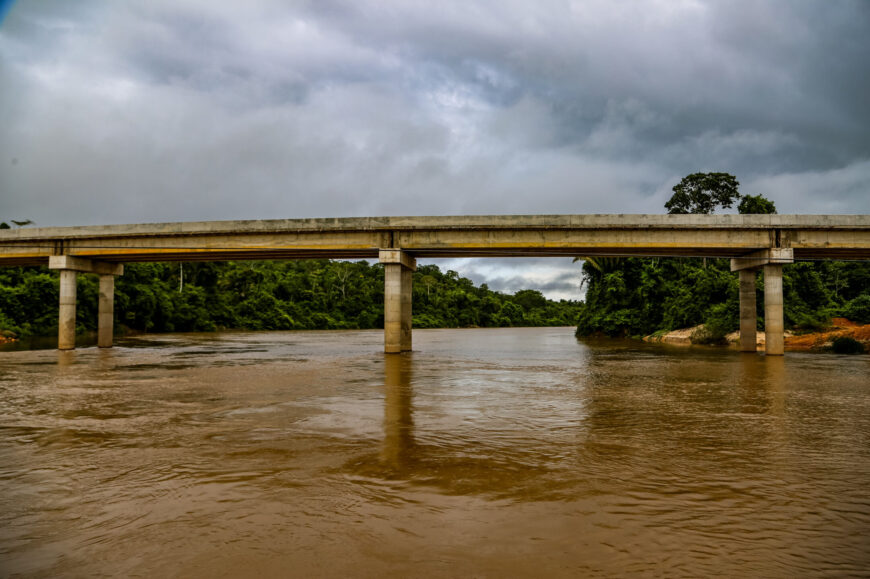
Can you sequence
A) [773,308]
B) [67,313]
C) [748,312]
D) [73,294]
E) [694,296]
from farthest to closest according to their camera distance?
1. [694,296]
2. [73,294]
3. [67,313]
4. [748,312]
5. [773,308]

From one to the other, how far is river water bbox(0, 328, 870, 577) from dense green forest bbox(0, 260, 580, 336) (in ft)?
169

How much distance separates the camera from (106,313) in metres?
34.6

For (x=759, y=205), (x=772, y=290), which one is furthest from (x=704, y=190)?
(x=772, y=290)

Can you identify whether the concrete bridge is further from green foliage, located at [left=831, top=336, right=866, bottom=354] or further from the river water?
the river water

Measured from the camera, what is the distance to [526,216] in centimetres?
2692

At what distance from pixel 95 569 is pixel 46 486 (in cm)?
247

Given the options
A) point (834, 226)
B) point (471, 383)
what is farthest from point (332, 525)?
point (834, 226)

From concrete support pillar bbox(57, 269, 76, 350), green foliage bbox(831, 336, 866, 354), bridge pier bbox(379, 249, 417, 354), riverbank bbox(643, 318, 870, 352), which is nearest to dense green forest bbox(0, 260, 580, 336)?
concrete support pillar bbox(57, 269, 76, 350)

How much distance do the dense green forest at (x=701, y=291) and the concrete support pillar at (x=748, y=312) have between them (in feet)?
25.8

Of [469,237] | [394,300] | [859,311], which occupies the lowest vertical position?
[859,311]

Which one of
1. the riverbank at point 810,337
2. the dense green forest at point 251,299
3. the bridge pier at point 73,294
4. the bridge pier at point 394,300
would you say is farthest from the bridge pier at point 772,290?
the dense green forest at point 251,299

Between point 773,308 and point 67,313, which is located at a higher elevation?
point 773,308

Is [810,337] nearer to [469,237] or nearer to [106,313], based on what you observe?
[469,237]

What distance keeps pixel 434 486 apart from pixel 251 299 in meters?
85.6
